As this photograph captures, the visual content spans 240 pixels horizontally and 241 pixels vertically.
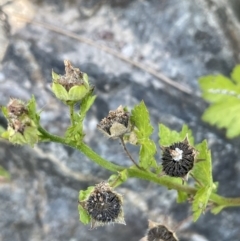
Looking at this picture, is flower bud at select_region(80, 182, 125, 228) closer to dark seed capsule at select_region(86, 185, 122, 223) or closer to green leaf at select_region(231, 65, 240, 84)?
dark seed capsule at select_region(86, 185, 122, 223)

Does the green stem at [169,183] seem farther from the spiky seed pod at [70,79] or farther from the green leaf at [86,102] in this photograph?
the spiky seed pod at [70,79]

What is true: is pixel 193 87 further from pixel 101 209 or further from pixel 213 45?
pixel 101 209

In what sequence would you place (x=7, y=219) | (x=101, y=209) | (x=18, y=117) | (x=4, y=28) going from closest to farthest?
(x=18, y=117) → (x=101, y=209) → (x=7, y=219) → (x=4, y=28)

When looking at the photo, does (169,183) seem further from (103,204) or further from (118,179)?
(103,204)

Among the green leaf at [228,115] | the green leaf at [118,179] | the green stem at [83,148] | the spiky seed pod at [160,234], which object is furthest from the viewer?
the green leaf at [228,115]

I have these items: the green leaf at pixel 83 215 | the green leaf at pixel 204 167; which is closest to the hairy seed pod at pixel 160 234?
the green leaf at pixel 204 167

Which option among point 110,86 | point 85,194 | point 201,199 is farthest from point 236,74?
point 85,194

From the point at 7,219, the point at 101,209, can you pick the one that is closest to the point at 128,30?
the point at 7,219
